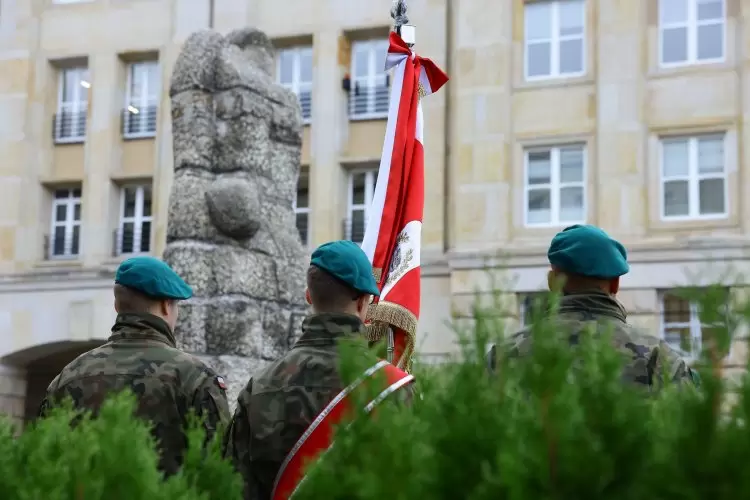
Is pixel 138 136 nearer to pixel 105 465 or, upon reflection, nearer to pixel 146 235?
pixel 146 235

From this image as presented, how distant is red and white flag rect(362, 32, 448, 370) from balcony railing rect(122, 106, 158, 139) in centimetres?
1487

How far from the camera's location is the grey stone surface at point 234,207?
22.7 feet

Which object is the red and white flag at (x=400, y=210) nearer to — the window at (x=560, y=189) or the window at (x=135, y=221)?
the window at (x=560, y=189)

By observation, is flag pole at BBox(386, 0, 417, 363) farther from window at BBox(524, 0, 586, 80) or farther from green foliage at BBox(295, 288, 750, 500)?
window at BBox(524, 0, 586, 80)

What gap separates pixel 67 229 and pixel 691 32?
473 inches

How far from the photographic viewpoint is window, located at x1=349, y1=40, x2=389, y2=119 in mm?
19969

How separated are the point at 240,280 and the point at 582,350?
556 centimetres

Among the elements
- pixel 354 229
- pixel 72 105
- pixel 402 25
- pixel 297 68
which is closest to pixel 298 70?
pixel 297 68

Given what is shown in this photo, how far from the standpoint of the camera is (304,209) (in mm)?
20094

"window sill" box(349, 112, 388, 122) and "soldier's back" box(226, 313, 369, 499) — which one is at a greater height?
"window sill" box(349, 112, 388, 122)

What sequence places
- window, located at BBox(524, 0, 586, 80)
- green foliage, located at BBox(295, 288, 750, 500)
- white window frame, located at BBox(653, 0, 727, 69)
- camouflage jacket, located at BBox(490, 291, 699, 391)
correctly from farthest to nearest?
window, located at BBox(524, 0, 586, 80) < white window frame, located at BBox(653, 0, 727, 69) < camouflage jacket, located at BBox(490, 291, 699, 391) < green foliage, located at BBox(295, 288, 750, 500)

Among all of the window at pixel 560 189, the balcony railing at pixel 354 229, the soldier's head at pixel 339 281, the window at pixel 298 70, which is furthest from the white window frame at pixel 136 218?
the soldier's head at pixel 339 281

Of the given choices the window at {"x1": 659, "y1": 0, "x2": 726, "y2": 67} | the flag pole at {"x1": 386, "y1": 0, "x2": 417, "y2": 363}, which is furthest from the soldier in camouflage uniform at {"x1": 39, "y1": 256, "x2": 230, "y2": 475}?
the window at {"x1": 659, "y1": 0, "x2": 726, "y2": 67}

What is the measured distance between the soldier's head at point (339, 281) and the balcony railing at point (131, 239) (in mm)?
17893
